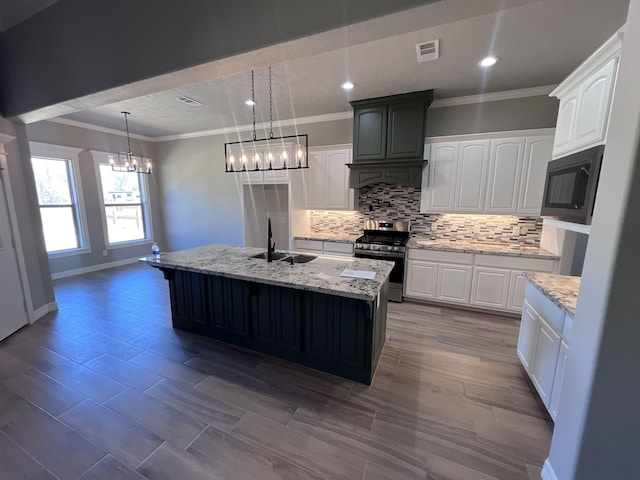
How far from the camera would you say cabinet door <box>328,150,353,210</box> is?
170 inches

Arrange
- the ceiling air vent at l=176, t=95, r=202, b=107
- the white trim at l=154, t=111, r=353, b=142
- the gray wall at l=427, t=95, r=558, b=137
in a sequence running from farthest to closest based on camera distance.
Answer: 1. the white trim at l=154, t=111, r=353, b=142
2. the ceiling air vent at l=176, t=95, r=202, b=107
3. the gray wall at l=427, t=95, r=558, b=137

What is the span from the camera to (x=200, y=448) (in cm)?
171

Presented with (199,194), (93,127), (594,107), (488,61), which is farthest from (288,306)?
(93,127)

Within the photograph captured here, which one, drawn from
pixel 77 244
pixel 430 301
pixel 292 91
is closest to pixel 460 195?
pixel 430 301

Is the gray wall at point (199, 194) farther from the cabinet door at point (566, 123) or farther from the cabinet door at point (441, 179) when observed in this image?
the cabinet door at point (566, 123)

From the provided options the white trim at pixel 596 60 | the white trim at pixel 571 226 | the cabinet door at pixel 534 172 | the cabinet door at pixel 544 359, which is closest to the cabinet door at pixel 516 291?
the cabinet door at pixel 534 172

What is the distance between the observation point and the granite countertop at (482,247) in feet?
10.9

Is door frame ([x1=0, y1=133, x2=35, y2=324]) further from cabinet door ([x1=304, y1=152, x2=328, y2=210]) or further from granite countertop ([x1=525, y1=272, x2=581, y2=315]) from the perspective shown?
granite countertop ([x1=525, y1=272, x2=581, y2=315])

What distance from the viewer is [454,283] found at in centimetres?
373

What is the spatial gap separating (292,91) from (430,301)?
11.8 feet

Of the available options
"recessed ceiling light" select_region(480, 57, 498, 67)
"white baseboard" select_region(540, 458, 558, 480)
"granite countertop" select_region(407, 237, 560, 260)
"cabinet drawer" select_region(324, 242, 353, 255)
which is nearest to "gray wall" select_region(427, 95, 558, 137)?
"recessed ceiling light" select_region(480, 57, 498, 67)

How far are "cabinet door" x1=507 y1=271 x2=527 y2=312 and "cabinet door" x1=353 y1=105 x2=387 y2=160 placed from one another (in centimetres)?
238

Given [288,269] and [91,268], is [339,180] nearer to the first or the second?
[288,269]

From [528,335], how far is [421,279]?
1631 mm
